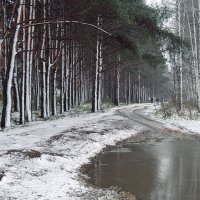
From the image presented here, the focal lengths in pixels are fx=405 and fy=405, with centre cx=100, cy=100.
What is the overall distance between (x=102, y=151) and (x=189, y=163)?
11.0ft

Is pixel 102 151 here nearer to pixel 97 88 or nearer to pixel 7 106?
pixel 7 106

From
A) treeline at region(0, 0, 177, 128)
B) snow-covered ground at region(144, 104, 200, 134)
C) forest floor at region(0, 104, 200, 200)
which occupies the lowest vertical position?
snow-covered ground at region(144, 104, 200, 134)

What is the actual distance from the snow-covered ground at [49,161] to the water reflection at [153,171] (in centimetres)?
70

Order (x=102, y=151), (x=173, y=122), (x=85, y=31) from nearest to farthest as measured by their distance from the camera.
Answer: (x=102, y=151)
(x=173, y=122)
(x=85, y=31)

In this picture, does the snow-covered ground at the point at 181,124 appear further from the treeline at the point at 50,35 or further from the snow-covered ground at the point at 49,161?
the snow-covered ground at the point at 49,161

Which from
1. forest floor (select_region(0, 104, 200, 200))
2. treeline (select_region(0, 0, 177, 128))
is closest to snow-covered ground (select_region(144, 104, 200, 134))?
treeline (select_region(0, 0, 177, 128))

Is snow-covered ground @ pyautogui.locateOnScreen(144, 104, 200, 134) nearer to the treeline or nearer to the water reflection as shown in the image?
the treeline

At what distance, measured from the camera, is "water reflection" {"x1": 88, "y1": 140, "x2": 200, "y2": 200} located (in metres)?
9.32

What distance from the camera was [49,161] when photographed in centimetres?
1107

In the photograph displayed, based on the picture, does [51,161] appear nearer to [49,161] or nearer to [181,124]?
[49,161]

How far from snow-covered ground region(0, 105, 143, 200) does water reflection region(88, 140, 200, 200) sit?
27.6 inches

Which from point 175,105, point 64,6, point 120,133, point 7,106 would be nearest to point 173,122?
point 175,105

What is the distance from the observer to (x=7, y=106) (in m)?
18.4

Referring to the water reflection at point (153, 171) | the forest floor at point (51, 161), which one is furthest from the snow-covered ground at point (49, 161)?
the water reflection at point (153, 171)
